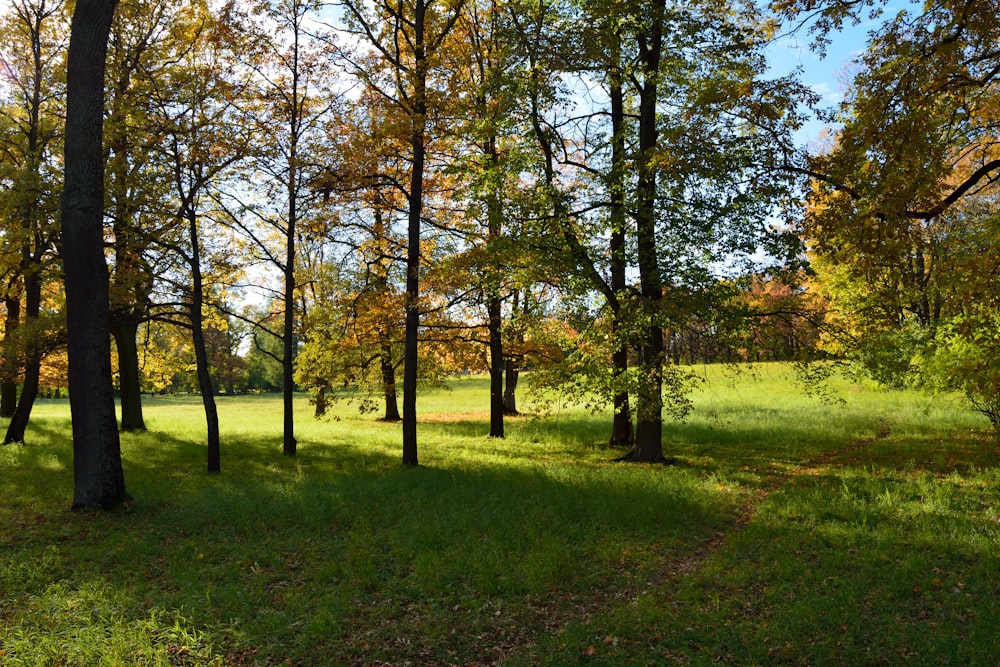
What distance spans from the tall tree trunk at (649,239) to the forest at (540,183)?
62mm

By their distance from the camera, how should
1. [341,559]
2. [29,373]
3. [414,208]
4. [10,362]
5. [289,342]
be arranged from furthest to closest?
[29,373] < [289,342] < [10,362] < [414,208] < [341,559]

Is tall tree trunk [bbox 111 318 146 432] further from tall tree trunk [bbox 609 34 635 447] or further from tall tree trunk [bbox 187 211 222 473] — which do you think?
tall tree trunk [bbox 609 34 635 447]

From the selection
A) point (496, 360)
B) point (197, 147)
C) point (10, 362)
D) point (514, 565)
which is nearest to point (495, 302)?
point (496, 360)

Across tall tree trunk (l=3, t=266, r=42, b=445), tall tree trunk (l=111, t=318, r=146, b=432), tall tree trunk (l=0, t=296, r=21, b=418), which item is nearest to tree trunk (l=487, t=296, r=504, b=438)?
tall tree trunk (l=111, t=318, r=146, b=432)

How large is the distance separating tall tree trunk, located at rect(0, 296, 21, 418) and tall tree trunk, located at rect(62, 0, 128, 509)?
6.64 metres

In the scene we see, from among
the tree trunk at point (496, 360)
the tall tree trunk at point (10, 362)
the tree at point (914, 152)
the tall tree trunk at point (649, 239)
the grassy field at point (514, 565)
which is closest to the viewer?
the grassy field at point (514, 565)

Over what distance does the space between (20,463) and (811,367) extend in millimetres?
18021

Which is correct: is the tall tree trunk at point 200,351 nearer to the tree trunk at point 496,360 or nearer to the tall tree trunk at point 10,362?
the tall tree trunk at point 10,362

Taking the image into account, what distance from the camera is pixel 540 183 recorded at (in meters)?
13.8

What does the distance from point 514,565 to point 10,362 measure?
48.1ft

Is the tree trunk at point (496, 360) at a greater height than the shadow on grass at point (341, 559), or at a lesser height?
greater

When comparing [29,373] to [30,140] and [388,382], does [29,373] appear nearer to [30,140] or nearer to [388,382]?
[30,140]

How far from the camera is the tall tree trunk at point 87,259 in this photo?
8.99 meters

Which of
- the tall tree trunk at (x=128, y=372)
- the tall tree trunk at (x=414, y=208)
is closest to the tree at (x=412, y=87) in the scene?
the tall tree trunk at (x=414, y=208)
